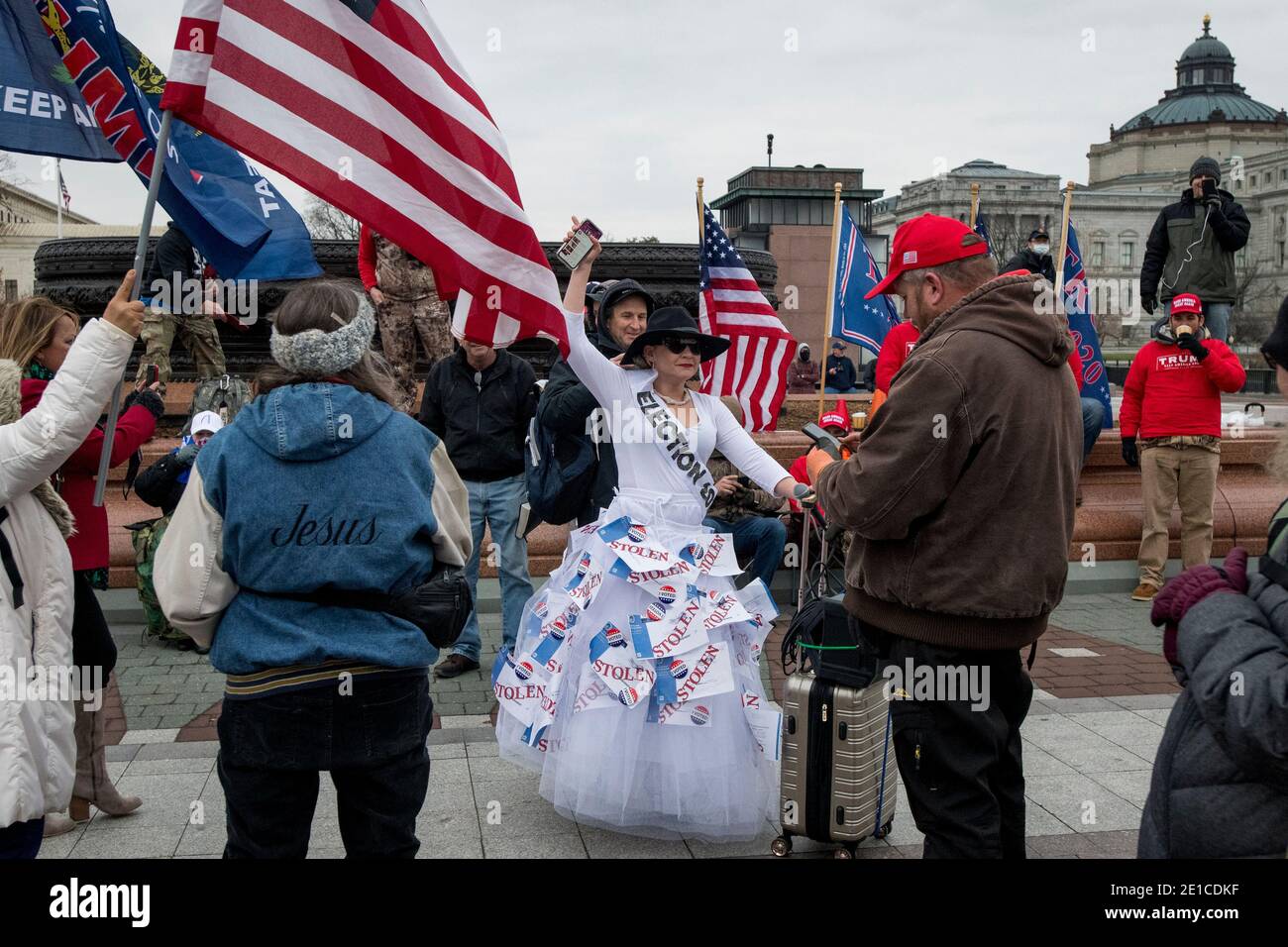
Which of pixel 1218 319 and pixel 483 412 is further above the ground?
pixel 1218 319

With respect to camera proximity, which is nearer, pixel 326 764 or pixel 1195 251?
pixel 326 764

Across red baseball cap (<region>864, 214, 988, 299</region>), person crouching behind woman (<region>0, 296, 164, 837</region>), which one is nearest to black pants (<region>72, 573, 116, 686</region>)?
person crouching behind woman (<region>0, 296, 164, 837</region>)

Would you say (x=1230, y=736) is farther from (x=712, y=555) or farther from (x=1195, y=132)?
(x=1195, y=132)

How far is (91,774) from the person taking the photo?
4.71 meters

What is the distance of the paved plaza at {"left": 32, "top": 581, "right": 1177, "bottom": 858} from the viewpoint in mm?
4574

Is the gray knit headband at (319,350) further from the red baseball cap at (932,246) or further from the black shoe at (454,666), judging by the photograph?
the black shoe at (454,666)

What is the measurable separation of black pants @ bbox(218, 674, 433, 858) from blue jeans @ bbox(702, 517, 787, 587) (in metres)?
3.10

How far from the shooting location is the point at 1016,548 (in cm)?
336

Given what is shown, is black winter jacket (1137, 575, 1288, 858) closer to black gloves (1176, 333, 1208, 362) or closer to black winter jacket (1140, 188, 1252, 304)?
black gloves (1176, 333, 1208, 362)

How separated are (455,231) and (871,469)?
1715 mm

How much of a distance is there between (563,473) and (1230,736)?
11.8ft

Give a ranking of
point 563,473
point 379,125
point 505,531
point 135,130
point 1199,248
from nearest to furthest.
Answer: point 379,125 → point 135,130 → point 563,473 → point 505,531 → point 1199,248

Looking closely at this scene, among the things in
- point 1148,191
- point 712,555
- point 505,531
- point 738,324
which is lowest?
point 505,531

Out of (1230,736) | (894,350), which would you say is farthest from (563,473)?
(894,350)
